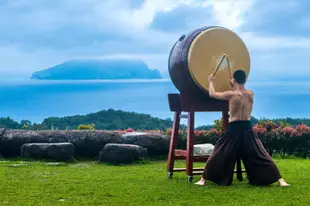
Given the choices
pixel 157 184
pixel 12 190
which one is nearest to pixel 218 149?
pixel 157 184

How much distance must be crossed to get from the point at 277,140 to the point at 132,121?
1151 centimetres

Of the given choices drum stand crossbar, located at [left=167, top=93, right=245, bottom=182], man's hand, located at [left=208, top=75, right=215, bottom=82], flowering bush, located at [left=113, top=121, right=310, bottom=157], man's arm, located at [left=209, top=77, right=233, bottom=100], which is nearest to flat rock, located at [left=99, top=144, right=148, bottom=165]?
drum stand crossbar, located at [left=167, top=93, right=245, bottom=182]

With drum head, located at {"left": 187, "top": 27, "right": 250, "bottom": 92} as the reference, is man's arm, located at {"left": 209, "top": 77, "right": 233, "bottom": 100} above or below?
below

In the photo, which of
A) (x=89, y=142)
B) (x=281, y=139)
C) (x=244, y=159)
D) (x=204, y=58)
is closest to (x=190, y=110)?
(x=204, y=58)

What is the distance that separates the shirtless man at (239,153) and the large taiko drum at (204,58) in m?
0.50

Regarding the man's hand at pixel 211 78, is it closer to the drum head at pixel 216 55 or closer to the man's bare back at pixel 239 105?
the drum head at pixel 216 55

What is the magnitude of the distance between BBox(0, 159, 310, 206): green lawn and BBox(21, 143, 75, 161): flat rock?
133 centimetres

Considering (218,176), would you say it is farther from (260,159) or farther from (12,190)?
(12,190)

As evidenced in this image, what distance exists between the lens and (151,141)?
13.9m

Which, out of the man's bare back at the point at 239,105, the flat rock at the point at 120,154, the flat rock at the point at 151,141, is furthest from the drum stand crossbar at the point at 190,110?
the flat rock at the point at 151,141

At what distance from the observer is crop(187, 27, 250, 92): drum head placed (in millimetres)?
9617

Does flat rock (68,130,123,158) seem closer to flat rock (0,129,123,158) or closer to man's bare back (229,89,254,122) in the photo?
flat rock (0,129,123,158)

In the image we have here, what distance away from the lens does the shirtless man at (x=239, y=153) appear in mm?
9070

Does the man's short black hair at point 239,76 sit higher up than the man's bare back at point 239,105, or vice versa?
the man's short black hair at point 239,76
